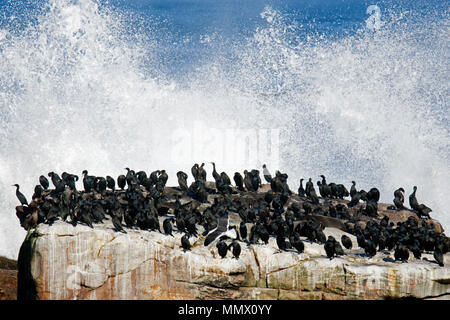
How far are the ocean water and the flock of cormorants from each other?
12165 millimetres

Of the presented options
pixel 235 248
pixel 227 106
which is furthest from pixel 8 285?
pixel 227 106

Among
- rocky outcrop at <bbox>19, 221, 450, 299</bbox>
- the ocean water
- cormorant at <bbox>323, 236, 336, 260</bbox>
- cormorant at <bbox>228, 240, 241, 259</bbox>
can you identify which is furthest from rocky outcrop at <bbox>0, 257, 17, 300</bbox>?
the ocean water

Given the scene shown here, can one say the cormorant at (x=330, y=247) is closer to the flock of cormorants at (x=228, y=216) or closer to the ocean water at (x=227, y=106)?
the flock of cormorants at (x=228, y=216)

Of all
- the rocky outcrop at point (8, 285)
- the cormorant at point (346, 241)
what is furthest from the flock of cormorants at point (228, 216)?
the rocky outcrop at point (8, 285)

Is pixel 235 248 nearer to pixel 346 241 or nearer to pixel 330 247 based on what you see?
pixel 330 247

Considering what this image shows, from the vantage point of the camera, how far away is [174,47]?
51469 mm

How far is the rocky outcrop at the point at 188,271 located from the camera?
15078 mm

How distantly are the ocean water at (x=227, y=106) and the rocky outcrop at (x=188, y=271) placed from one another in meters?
15.1

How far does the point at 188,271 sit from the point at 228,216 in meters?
2.31

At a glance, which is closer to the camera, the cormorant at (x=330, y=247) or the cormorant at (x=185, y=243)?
the cormorant at (x=185, y=243)

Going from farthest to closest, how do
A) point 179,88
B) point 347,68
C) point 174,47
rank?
point 174,47 → point 347,68 → point 179,88

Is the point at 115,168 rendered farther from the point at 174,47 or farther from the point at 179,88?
the point at 174,47

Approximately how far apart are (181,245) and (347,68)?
26.0 meters
